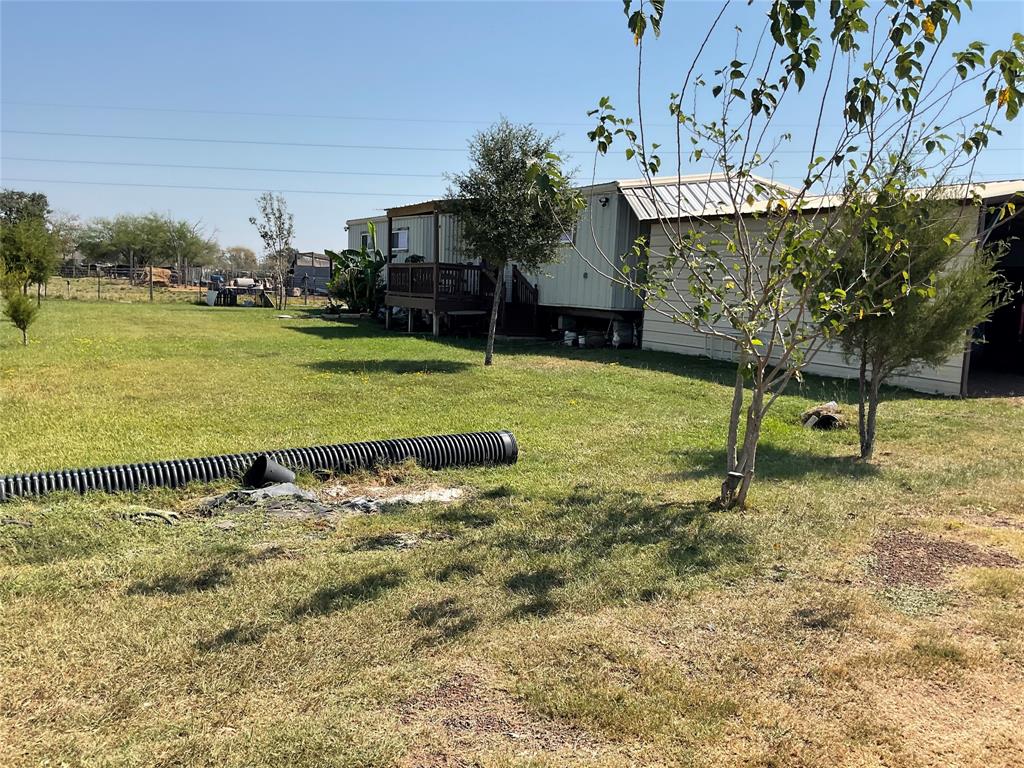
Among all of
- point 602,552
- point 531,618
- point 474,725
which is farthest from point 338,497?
point 474,725

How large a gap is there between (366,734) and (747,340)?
3.32 metres

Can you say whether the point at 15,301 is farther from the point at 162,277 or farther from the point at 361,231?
the point at 162,277

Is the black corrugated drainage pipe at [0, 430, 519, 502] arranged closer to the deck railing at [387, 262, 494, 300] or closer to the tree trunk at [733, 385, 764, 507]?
the tree trunk at [733, 385, 764, 507]

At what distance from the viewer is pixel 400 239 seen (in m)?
24.8

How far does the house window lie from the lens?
80.1 feet

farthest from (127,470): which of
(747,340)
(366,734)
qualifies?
(747,340)

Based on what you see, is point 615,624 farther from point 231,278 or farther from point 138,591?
point 231,278

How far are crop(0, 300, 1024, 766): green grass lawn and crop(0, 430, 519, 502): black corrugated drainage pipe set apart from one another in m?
0.17

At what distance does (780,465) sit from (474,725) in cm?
487

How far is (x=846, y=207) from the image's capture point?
4559mm

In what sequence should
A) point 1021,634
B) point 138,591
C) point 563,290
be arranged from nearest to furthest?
1. point 1021,634
2. point 138,591
3. point 563,290

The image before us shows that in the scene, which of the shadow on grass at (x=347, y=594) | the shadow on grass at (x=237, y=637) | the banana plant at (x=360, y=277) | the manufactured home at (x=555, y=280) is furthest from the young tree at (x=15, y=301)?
the shadow on grass at (x=237, y=637)

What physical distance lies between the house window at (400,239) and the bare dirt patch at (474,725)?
22.5m

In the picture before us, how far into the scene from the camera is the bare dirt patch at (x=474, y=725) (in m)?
2.37
